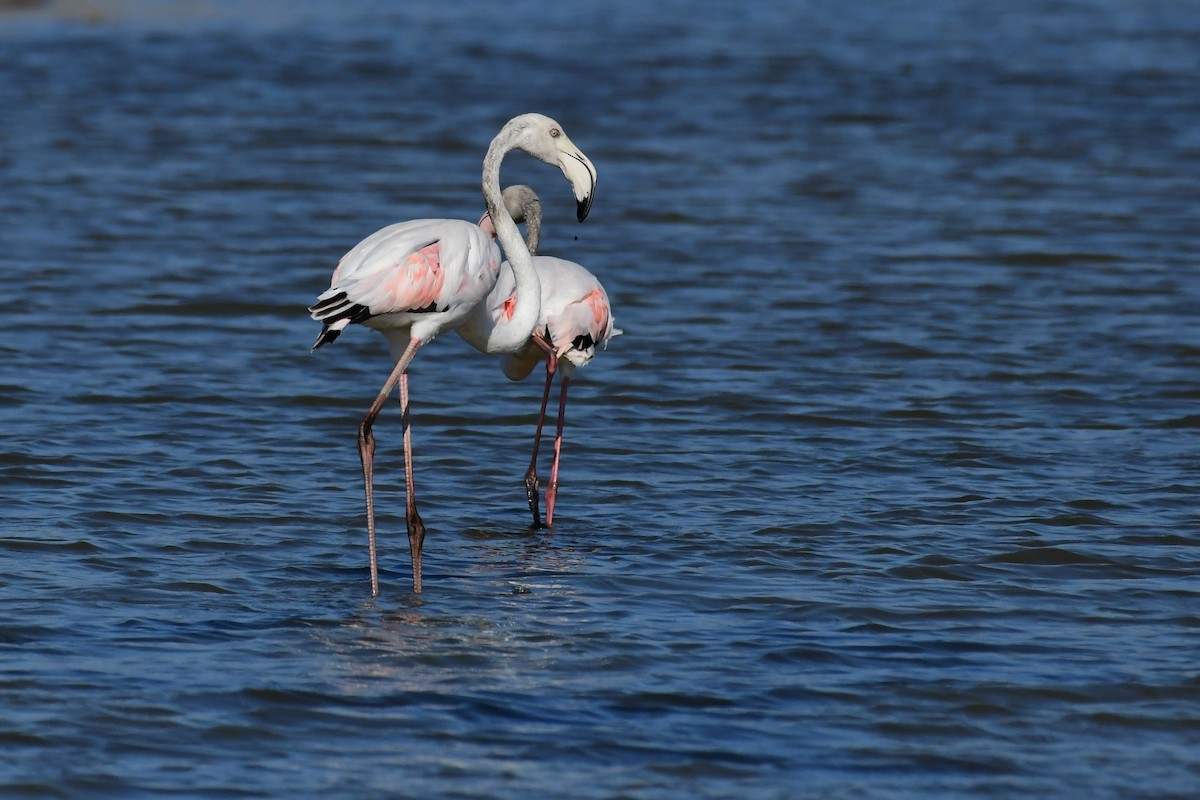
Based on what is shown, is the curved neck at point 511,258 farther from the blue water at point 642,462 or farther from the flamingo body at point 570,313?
the blue water at point 642,462

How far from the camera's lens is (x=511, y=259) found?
24.4 ft

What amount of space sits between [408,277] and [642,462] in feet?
8.08

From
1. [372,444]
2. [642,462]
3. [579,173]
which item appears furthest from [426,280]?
[642,462]

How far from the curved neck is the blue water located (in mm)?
934

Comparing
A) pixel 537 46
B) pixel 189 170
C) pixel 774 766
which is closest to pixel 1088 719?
pixel 774 766

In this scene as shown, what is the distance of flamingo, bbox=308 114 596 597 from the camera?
691 centimetres

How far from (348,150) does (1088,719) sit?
12.8 metres

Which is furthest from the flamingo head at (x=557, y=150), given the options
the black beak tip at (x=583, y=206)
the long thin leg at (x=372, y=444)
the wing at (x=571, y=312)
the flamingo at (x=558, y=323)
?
the long thin leg at (x=372, y=444)

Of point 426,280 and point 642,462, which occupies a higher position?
point 426,280

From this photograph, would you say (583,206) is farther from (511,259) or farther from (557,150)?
(511,259)

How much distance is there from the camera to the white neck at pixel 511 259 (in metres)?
7.43

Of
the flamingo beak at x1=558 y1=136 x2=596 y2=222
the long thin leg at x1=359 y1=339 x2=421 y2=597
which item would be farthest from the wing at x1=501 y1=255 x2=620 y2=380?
the long thin leg at x1=359 y1=339 x2=421 y2=597

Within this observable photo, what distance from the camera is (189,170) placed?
16375mm

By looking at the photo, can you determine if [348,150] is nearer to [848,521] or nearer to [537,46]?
[537,46]
